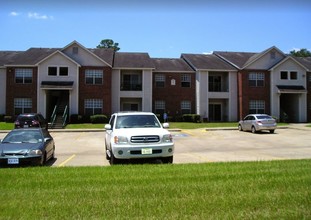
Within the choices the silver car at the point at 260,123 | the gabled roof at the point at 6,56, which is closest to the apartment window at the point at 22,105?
the gabled roof at the point at 6,56

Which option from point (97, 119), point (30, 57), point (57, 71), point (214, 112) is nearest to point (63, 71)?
point (57, 71)

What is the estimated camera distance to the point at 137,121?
11922mm

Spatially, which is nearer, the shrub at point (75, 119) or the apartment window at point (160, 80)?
the shrub at point (75, 119)

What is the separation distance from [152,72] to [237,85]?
10.6 m

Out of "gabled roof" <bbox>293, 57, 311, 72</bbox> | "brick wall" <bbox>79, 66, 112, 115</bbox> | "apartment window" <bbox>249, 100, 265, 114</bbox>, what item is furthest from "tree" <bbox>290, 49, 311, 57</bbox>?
"brick wall" <bbox>79, 66, 112, 115</bbox>

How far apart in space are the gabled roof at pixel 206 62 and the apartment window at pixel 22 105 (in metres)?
19.9

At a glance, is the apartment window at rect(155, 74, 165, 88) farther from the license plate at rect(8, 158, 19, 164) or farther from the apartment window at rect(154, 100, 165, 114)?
the license plate at rect(8, 158, 19, 164)

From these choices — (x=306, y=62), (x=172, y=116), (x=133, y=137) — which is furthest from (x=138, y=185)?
(x=306, y=62)

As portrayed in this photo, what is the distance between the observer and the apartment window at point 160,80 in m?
41.9

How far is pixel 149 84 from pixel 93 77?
6559 mm

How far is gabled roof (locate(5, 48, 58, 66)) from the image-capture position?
3753 centimetres

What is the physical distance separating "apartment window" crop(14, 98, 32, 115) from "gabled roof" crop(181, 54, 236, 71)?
1991 centimetres

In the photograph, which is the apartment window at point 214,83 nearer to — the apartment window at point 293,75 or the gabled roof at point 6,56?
the apartment window at point 293,75

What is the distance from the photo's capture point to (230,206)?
5301 mm
